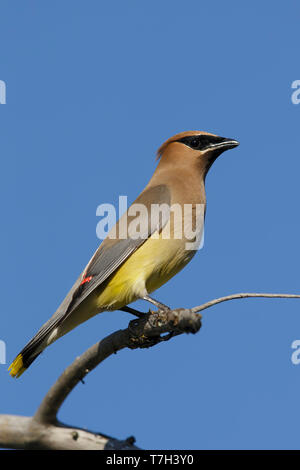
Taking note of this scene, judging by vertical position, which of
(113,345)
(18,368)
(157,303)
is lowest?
(113,345)

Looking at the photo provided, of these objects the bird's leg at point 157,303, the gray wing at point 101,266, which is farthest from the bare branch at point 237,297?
the gray wing at point 101,266

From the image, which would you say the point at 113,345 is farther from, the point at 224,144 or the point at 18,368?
the point at 224,144

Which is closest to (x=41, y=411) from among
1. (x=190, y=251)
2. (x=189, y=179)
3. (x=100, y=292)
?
(x=100, y=292)

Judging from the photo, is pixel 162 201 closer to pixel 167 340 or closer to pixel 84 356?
pixel 167 340

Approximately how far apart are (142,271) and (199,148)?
1.56 metres

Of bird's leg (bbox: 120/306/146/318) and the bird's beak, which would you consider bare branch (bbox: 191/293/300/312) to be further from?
the bird's beak

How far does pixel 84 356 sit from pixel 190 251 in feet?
5.34

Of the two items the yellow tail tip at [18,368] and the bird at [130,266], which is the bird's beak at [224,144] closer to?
the bird at [130,266]

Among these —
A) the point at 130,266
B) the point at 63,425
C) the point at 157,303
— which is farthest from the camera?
the point at 130,266

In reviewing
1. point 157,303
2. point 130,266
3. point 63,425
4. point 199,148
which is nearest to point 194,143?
point 199,148

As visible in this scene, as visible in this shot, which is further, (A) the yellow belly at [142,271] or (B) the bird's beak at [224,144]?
(B) the bird's beak at [224,144]

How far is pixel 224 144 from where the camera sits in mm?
6402

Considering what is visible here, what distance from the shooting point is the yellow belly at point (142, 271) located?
5414mm
